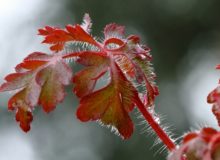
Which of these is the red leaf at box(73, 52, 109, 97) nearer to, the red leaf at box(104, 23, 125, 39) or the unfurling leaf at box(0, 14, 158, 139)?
the unfurling leaf at box(0, 14, 158, 139)

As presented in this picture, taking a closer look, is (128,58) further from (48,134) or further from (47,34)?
(48,134)

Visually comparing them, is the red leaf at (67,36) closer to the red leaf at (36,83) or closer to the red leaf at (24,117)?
the red leaf at (36,83)

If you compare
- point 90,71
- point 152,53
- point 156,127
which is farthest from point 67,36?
point 152,53

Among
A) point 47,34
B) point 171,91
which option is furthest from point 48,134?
point 47,34

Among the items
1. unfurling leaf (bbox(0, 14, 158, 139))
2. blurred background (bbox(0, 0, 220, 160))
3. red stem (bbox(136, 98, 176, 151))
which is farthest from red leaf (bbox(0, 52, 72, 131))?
blurred background (bbox(0, 0, 220, 160))

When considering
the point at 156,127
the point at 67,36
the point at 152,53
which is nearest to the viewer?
the point at 156,127

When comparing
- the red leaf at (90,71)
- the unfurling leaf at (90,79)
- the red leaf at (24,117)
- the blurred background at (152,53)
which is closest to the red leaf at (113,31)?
the unfurling leaf at (90,79)

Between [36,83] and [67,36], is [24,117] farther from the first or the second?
[67,36]
